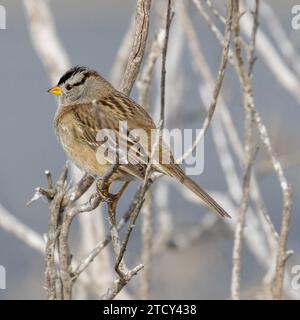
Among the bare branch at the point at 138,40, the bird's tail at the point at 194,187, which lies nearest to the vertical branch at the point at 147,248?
the bird's tail at the point at 194,187

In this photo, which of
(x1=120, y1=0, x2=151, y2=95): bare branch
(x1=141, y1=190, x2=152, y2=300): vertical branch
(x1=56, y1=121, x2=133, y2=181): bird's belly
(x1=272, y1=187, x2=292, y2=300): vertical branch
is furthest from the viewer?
(x1=141, y1=190, x2=152, y2=300): vertical branch

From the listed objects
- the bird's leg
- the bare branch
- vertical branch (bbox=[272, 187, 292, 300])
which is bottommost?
vertical branch (bbox=[272, 187, 292, 300])

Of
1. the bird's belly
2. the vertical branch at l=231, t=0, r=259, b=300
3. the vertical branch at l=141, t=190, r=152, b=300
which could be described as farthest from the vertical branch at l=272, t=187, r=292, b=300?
the vertical branch at l=141, t=190, r=152, b=300

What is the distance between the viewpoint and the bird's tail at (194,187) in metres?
4.19

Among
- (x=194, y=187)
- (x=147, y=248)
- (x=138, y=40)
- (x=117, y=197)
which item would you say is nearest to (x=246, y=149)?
(x=194, y=187)

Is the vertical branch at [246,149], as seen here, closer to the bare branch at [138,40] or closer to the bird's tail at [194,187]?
the bird's tail at [194,187]

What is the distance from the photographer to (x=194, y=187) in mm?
4273

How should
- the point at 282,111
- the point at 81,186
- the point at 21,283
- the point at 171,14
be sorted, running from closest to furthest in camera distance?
the point at 171,14 → the point at 81,186 → the point at 282,111 → the point at 21,283

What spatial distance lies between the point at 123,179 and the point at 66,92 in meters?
0.90

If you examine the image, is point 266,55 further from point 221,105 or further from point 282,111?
point 282,111

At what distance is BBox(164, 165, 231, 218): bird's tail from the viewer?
4.19 metres

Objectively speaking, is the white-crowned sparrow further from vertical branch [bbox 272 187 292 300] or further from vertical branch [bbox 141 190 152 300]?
vertical branch [bbox 141 190 152 300]
